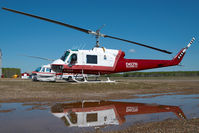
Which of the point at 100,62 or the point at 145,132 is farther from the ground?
the point at 100,62

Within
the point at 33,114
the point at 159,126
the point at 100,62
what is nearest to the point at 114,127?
the point at 159,126

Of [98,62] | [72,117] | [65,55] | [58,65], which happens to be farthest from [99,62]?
[72,117]

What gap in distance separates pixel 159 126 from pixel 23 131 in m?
2.92

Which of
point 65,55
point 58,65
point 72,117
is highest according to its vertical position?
point 65,55

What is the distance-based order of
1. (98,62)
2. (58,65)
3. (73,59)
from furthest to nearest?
(98,62) < (73,59) < (58,65)

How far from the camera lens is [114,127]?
428 cm

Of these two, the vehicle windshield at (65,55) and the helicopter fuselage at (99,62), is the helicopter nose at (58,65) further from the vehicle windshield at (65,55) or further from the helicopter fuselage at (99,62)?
the vehicle windshield at (65,55)

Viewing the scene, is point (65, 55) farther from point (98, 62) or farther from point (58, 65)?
point (98, 62)

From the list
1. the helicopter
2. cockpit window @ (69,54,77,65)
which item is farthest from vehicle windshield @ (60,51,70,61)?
cockpit window @ (69,54,77,65)

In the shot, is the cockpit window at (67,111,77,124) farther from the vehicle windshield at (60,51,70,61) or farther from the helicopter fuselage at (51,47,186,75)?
the vehicle windshield at (60,51,70,61)

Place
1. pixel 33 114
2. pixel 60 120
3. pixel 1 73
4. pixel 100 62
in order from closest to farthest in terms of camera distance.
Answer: pixel 60 120 < pixel 33 114 < pixel 100 62 < pixel 1 73

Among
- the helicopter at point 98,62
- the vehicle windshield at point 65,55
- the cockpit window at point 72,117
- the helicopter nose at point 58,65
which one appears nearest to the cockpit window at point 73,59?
the helicopter at point 98,62

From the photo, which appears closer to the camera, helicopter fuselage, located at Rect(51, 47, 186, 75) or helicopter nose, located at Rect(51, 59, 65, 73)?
helicopter nose, located at Rect(51, 59, 65, 73)

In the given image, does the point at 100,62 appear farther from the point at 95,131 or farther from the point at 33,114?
the point at 95,131
